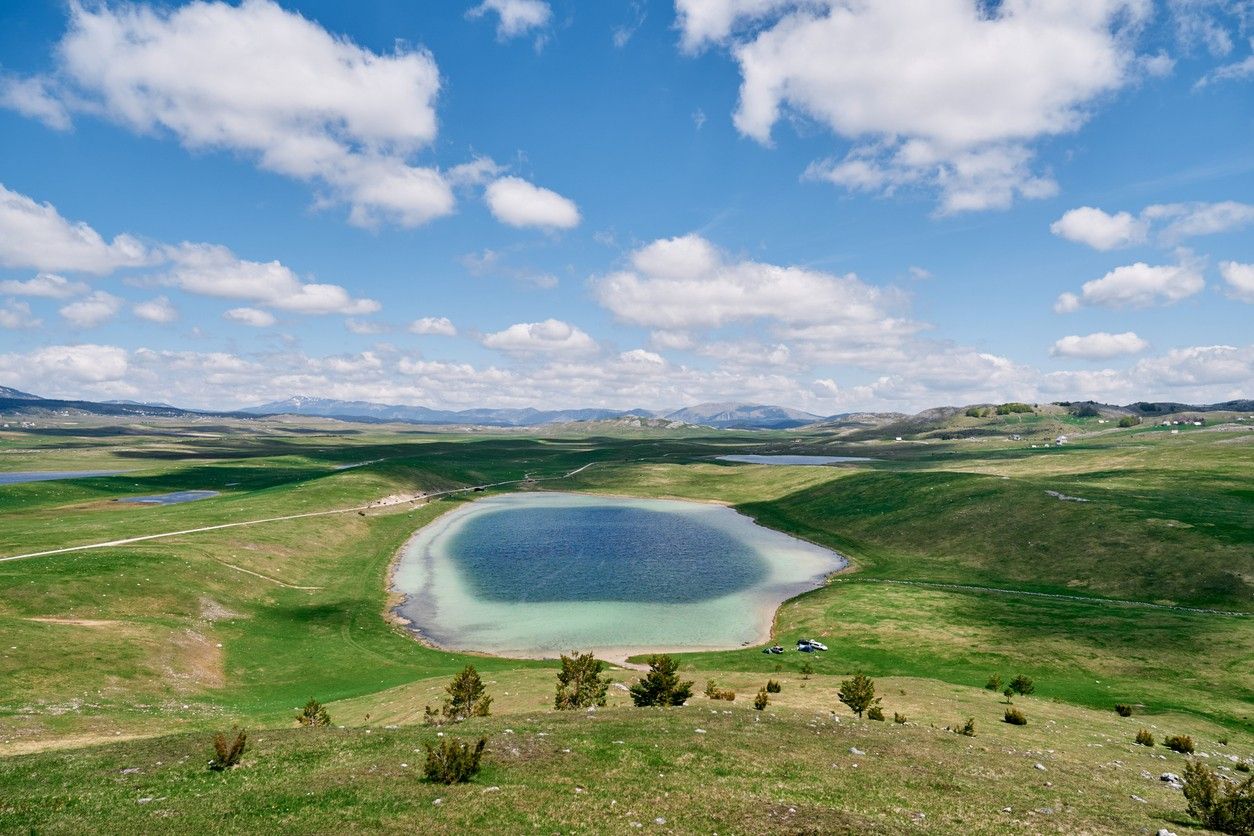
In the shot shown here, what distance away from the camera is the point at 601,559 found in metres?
112

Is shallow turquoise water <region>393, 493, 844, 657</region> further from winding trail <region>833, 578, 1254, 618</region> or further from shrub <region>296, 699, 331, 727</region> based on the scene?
shrub <region>296, 699, 331, 727</region>

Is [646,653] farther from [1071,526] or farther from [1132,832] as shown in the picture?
[1071,526]

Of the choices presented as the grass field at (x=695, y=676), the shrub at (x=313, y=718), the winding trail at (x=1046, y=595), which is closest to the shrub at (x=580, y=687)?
the grass field at (x=695, y=676)

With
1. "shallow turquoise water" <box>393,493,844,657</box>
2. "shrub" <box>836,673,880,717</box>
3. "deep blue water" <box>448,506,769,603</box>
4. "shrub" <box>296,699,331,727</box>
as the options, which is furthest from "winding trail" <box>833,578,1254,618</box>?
"shrub" <box>296,699,331,727</box>

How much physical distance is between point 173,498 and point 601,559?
134787 millimetres

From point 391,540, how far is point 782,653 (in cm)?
9126

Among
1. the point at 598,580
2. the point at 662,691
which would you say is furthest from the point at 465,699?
the point at 598,580

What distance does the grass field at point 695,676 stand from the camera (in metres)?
21.1

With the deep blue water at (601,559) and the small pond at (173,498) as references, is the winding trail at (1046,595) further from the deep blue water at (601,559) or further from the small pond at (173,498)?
the small pond at (173,498)

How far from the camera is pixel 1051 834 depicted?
19.6 meters

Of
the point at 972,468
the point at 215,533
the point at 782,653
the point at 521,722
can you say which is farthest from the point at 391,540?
the point at 972,468

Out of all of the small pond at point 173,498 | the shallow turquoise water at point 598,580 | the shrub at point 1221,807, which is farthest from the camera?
the small pond at point 173,498

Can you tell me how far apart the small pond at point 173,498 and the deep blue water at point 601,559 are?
3203 inches

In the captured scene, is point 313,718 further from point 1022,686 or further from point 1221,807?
point 1022,686
